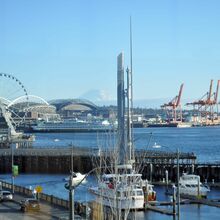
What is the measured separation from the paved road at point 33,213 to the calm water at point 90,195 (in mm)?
5628

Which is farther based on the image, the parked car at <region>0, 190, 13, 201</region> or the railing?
the parked car at <region>0, 190, 13, 201</region>

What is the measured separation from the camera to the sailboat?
36.5 m

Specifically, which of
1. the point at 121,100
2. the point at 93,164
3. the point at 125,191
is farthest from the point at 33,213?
the point at 93,164

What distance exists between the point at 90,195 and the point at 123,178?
27.9 feet

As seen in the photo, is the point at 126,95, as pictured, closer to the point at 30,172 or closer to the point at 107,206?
the point at 107,206

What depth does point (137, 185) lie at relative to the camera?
4188 centimetres

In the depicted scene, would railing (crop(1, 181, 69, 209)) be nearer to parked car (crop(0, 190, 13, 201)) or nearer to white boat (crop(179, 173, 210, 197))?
parked car (crop(0, 190, 13, 201))

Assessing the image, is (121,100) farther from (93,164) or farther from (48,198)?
(93,164)

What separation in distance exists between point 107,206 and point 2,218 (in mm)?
9183

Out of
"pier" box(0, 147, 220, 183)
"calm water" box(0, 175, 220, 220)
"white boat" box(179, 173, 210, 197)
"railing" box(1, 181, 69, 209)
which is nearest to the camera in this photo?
"railing" box(1, 181, 69, 209)

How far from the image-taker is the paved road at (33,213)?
3199 cm

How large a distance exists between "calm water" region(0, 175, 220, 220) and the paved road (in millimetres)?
5628

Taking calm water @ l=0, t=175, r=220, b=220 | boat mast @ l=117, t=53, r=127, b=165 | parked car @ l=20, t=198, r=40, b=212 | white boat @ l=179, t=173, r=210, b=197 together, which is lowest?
calm water @ l=0, t=175, r=220, b=220

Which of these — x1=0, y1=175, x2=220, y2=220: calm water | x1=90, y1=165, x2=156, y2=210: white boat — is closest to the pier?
x1=0, y1=175, x2=220, y2=220: calm water
